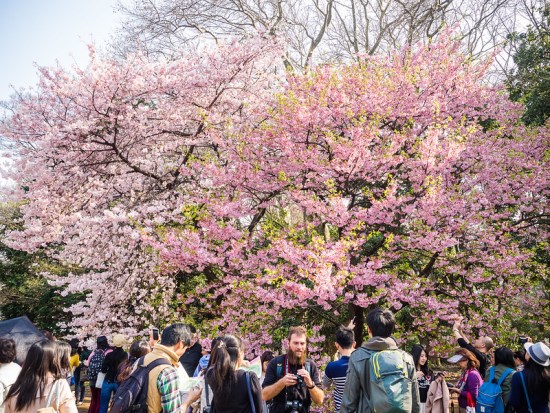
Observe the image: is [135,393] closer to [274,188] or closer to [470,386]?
[470,386]

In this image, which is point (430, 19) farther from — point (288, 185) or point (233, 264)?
point (233, 264)

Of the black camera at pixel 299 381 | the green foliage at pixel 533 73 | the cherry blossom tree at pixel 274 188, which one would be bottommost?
the black camera at pixel 299 381

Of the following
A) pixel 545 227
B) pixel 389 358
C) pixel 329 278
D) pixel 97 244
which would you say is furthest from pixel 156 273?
pixel 545 227

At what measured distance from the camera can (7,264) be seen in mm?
17922

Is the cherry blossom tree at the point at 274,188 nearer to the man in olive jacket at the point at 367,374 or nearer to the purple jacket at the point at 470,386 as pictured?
the purple jacket at the point at 470,386

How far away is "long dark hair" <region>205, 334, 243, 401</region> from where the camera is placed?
2949 mm

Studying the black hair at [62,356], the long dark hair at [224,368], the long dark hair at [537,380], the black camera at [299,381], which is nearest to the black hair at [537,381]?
the long dark hair at [537,380]

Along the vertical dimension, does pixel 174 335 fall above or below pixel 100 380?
above

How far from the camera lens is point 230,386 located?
9.71 feet

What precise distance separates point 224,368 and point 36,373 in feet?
4.17

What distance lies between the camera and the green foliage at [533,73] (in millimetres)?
9609

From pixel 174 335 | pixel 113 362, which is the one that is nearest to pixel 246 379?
pixel 174 335

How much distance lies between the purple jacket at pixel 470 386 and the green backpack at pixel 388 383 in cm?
242

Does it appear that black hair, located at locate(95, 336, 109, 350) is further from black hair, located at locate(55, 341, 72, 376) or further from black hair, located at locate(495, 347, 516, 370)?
black hair, located at locate(495, 347, 516, 370)
